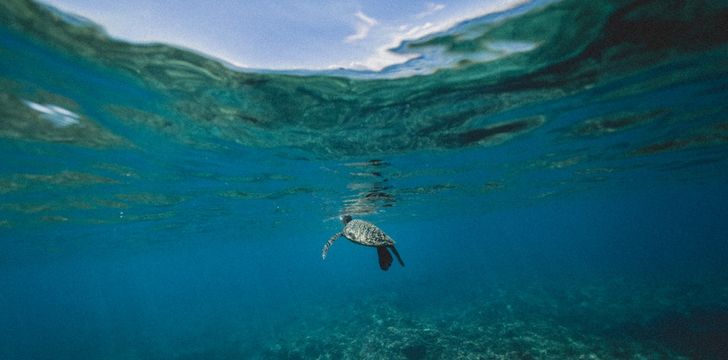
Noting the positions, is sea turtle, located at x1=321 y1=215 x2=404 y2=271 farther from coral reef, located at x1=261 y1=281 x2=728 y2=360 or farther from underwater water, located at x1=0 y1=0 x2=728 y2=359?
coral reef, located at x1=261 y1=281 x2=728 y2=360

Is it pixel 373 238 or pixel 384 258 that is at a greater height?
pixel 373 238

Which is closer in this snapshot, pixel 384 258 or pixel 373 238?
pixel 373 238

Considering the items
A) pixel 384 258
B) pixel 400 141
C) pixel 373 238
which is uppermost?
pixel 400 141

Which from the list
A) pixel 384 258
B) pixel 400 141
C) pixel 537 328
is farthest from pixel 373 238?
pixel 537 328

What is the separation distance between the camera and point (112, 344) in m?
32.5

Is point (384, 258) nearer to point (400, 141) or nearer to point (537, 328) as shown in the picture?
point (400, 141)

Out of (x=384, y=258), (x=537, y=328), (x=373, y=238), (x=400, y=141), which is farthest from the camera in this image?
(x=537, y=328)

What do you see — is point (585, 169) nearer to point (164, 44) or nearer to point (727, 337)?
point (727, 337)

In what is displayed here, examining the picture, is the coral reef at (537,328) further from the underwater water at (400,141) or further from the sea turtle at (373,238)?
the sea turtle at (373,238)

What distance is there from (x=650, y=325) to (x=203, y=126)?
25.2 m

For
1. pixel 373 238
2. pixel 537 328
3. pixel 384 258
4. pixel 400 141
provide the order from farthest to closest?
pixel 537 328
pixel 400 141
pixel 384 258
pixel 373 238

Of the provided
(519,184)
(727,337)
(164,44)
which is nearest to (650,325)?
(727,337)

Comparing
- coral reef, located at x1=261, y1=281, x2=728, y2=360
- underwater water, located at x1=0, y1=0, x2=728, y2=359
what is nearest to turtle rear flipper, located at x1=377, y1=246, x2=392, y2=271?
underwater water, located at x1=0, y1=0, x2=728, y2=359

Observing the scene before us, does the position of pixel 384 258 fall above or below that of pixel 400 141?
below
